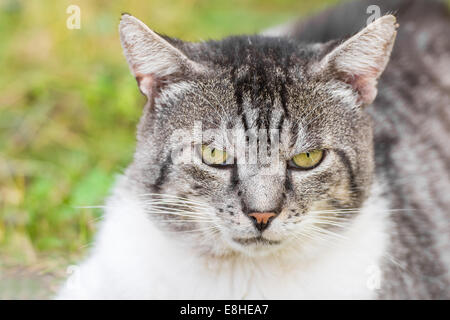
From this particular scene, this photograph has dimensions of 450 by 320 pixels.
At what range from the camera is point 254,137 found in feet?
8.74

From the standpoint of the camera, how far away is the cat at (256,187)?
2.68m

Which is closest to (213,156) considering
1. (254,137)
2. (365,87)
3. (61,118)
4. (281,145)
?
(254,137)

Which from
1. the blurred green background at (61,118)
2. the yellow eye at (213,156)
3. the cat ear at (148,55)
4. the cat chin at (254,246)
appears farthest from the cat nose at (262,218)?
the blurred green background at (61,118)

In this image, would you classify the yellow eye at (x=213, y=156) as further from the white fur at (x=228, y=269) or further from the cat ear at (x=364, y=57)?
the cat ear at (x=364, y=57)

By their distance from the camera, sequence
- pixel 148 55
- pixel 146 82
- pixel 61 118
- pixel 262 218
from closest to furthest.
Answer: pixel 262 218
pixel 148 55
pixel 146 82
pixel 61 118

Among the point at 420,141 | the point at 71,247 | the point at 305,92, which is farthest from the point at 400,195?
the point at 71,247

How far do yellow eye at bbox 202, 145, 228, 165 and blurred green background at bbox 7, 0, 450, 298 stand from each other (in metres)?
1.11

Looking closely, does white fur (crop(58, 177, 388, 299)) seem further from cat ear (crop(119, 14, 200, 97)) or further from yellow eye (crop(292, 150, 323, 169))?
cat ear (crop(119, 14, 200, 97))

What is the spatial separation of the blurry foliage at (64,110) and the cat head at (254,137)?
105cm

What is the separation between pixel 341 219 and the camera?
290 centimetres

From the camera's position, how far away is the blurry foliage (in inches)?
159

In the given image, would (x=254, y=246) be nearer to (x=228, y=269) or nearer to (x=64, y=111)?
(x=228, y=269)

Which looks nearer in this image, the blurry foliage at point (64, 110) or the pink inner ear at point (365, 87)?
the pink inner ear at point (365, 87)

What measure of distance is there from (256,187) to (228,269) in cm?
56
